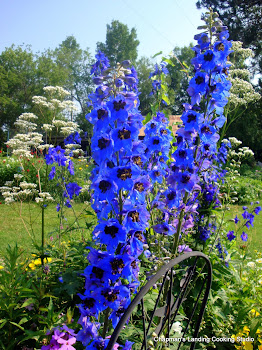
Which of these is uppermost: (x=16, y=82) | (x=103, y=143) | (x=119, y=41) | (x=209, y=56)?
(x=119, y=41)

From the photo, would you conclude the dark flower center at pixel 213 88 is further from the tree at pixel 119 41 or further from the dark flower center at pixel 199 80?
the tree at pixel 119 41

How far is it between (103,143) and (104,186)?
20 cm

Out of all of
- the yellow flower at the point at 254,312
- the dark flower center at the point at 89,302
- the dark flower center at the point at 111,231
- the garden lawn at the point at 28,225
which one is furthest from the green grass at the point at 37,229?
the dark flower center at the point at 111,231

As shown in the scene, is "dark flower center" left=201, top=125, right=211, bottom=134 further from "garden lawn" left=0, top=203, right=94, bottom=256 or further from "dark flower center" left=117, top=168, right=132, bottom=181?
"garden lawn" left=0, top=203, right=94, bottom=256

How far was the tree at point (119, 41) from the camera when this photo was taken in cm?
4250

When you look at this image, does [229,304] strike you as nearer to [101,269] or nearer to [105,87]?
[101,269]

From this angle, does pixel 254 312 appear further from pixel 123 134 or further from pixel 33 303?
pixel 123 134

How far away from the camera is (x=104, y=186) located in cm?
147

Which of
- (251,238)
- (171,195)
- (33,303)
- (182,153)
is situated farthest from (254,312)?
(251,238)

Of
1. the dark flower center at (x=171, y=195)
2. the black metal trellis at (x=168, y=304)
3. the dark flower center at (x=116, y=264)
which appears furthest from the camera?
the dark flower center at (x=171, y=195)

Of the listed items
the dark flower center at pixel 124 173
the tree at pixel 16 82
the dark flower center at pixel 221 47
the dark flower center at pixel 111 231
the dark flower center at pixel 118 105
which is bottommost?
the dark flower center at pixel 111 231

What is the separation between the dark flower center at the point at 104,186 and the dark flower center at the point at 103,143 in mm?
164

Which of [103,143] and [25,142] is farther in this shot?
[25,142]

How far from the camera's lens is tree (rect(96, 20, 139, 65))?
42500mm
